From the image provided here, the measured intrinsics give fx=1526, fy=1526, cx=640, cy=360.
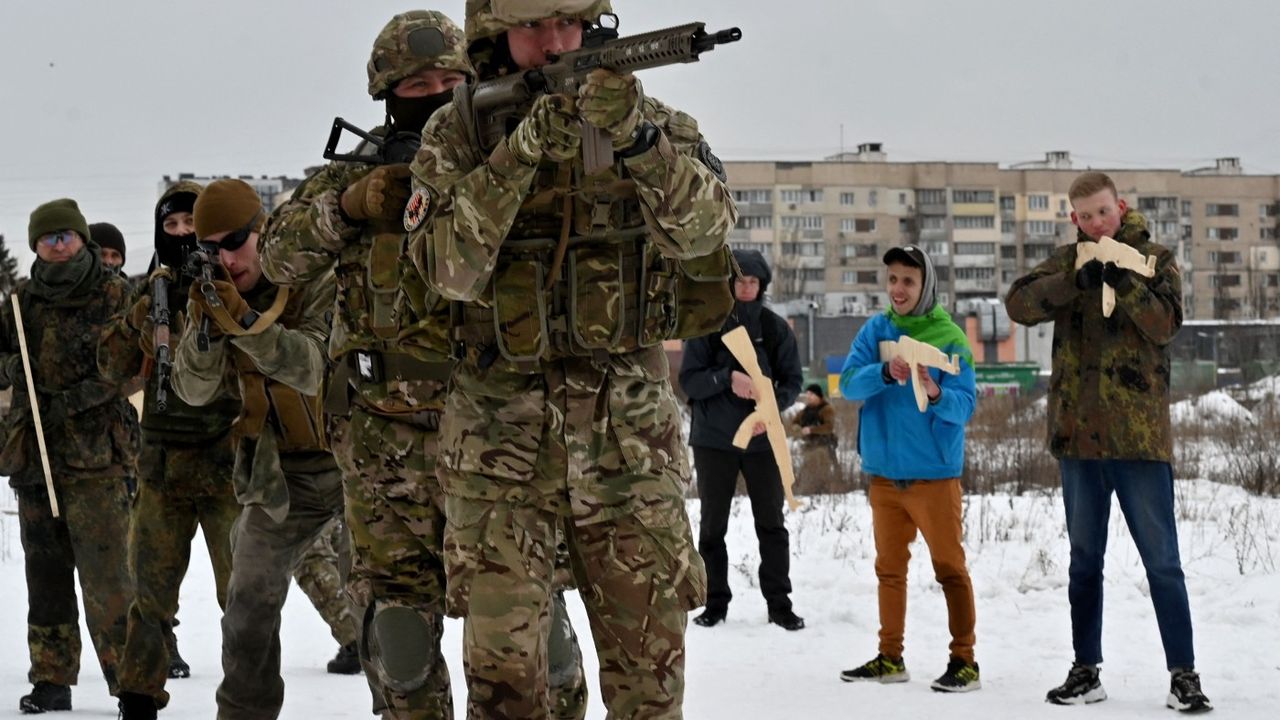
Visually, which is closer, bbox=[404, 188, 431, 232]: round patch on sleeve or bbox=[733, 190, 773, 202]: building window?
bbox=[404, 188, 431, 232]: round patch on sleeve

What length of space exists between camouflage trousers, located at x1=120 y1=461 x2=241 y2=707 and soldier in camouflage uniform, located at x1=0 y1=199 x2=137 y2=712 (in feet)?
2.84

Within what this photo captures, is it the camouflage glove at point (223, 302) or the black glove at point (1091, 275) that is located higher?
the black glove at point (1091, 275)

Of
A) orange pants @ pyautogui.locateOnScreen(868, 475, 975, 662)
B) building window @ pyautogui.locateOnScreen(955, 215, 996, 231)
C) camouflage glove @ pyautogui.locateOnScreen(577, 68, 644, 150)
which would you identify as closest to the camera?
camouflage glove @ pyautogui.locateOnScreen(577, 68, 644, 150)

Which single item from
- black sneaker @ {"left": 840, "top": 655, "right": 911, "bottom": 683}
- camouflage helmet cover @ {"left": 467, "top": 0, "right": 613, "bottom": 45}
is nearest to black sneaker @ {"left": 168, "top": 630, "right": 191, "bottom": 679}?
black sneaker @ {"left": 840, "top": 655, "right": 911, "bottom": 683}

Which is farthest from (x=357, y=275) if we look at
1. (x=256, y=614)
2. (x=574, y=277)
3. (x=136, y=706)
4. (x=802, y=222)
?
(x=802, y=222)

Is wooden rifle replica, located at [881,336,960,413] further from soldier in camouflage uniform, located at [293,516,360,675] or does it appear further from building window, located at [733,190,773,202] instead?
building window, located at [733,190,773,202]

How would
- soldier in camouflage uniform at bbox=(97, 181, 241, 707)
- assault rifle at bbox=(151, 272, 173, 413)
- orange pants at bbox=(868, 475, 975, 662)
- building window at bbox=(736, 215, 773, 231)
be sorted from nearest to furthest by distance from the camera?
assault rifle at bbox=(151, 272, 173, 413), soldier in camouflage uniform at bbox=(97, 181, 241, 707), orange pants at bbox=(868, 475, 975, 662), building window at bbox=(736, 215, 773, 231)

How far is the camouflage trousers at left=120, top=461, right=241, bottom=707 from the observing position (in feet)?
19.5

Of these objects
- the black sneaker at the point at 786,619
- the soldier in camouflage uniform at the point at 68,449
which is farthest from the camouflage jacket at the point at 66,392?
the black sneaker at the point at 786,619

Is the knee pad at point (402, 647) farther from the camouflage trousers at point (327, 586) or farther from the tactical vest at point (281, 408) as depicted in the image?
the camouflage trousers at point (327, 586)

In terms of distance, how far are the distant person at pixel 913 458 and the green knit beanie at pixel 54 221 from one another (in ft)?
11.7

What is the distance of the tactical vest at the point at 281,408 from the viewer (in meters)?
5.56

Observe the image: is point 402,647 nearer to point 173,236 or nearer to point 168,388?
point 168,388

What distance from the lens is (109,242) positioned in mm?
7875
